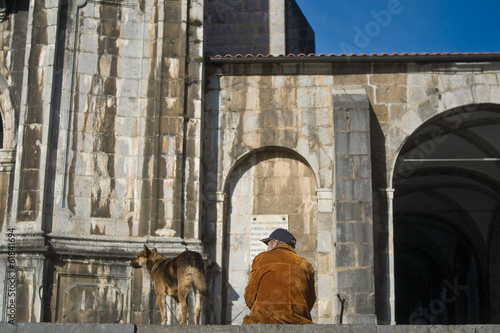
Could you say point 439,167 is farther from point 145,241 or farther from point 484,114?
point 145,241

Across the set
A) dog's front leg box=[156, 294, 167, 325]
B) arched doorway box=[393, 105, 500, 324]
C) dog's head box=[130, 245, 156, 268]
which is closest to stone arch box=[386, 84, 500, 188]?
arched doorway box=[393, 105, 500, 324]

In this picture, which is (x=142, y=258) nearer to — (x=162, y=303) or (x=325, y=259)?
(x=162, y=303)

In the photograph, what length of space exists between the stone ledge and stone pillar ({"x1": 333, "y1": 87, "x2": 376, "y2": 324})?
6.49 meters

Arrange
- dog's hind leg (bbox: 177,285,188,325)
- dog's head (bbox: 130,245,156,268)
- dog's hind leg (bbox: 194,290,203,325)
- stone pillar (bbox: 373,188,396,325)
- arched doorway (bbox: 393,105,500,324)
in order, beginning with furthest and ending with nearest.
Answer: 1. arched doorway (bbox: 393,105,500,324)
2. stone pillar (bbox: 373,188,396,325)
3. dog's head (bbox: 130,245,156,268)
4. dog's hind leg (bbox: 194,290,203,325)
5. dog's hind leg (bbox: 177,285,188,325)

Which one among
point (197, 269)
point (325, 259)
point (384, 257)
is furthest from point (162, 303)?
point (384, 257)

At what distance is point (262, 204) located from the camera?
Result: 15516 millimetres

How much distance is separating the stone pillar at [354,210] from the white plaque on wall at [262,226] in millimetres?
1387

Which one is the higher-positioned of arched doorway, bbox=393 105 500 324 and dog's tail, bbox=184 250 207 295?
arched doorway, bbox=393 105 500 324

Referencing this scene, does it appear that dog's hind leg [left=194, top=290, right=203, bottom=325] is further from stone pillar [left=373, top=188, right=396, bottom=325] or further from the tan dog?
stone pillar [left=373, top=188, right=396, bottom=325]

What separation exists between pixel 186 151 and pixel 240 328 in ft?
25.1

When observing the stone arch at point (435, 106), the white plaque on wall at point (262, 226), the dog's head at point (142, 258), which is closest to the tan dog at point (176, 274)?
the dog's head at point (142, 258)

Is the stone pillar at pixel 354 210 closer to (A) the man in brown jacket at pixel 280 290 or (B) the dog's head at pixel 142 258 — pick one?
(B) the dog's head at pixel 142 258

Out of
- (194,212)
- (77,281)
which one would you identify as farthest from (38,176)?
(194,212)

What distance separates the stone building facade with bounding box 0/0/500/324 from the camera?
13.9m
